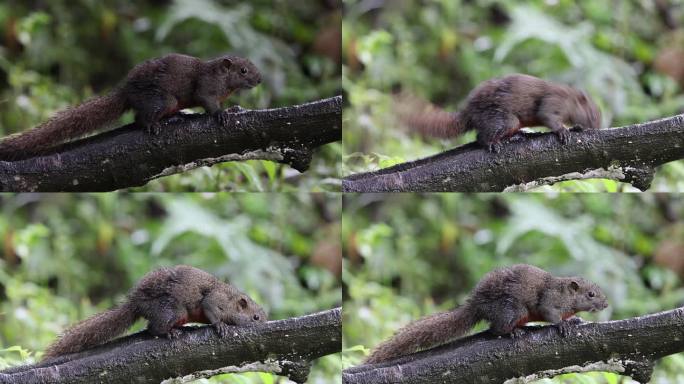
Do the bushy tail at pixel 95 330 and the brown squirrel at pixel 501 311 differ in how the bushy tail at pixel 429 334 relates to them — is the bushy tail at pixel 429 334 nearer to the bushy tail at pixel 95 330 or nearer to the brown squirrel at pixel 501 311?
the brown squirrel at pixel 501 311

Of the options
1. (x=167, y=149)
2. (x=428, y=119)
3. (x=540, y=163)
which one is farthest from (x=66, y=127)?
(x=540, y=163)

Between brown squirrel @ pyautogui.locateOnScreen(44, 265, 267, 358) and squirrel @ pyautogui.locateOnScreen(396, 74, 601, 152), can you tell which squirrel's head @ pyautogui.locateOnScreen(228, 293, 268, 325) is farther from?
squirrel @ pyautogui.locateOnScreen(396, 74, 601, 152)

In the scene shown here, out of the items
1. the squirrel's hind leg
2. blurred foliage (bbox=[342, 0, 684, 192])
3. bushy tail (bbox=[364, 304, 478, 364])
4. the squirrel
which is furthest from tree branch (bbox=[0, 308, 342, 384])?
blurred foliage (bbox=[342, 0, 684, 192])

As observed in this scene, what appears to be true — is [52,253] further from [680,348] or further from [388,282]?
[680,348]

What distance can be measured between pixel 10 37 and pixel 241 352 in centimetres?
306

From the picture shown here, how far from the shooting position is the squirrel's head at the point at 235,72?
12.9 feet

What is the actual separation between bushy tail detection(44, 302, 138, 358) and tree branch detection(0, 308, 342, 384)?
0.06 meters

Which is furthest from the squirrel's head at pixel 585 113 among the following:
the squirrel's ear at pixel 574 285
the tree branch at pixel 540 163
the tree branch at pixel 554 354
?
the tree branch at pixel 554 354

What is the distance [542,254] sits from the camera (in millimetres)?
5691

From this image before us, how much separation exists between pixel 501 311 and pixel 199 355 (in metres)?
1.20

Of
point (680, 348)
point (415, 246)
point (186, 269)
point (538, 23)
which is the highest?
point (538, 23)

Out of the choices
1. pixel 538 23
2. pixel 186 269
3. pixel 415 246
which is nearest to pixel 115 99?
pixel 186 269

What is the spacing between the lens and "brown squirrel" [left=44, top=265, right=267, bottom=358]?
356cm

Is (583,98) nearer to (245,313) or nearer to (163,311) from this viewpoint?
(245,313)
